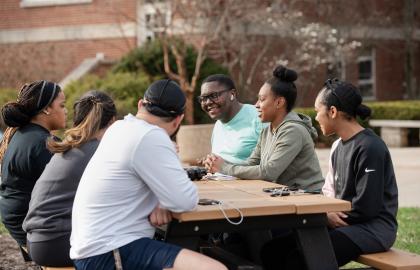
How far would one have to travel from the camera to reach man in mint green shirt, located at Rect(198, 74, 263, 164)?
6531mm

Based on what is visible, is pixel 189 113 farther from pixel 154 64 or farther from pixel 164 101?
pixel 164 101

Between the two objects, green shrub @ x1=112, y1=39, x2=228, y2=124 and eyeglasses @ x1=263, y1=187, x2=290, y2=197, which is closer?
eyeglasses @ x1=263, y1=187, x2=290, y2=197

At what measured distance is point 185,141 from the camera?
10391 mm

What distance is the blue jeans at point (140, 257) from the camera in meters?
4.08

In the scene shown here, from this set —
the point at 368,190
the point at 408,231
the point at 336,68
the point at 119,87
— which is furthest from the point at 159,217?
the point at 336,68

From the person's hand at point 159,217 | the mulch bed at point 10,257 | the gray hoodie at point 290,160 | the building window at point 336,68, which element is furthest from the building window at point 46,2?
the person's hand at point 159,217

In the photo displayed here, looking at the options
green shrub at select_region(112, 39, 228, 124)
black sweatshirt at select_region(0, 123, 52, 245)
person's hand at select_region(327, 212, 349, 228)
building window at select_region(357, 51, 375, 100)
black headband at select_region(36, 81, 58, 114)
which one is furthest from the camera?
building window at select_region(357, 51, 375, 100)

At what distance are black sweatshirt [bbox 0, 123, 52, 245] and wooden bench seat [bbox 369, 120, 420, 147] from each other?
14190 mm

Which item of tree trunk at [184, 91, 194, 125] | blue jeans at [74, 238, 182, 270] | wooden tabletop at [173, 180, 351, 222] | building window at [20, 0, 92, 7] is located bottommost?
tree trunk at [184, 91, 194, 125]

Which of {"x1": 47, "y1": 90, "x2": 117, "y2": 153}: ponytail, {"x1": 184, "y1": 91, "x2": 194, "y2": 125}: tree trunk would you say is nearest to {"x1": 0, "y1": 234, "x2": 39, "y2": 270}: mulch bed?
{"x1": 47, "y1": 90, "x2": 117, "y2": 153}: ponytail

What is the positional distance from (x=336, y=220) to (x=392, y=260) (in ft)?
1.52

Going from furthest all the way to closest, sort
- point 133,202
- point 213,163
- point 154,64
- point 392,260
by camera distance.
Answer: point 154,64
point 213,163
point 392,260
point 133,202

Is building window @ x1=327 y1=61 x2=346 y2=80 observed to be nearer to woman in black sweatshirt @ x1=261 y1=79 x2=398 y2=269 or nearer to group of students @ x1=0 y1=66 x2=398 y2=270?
group of students @ x1=0 y1=66 x2=398 y2=270

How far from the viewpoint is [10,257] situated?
7.09m
